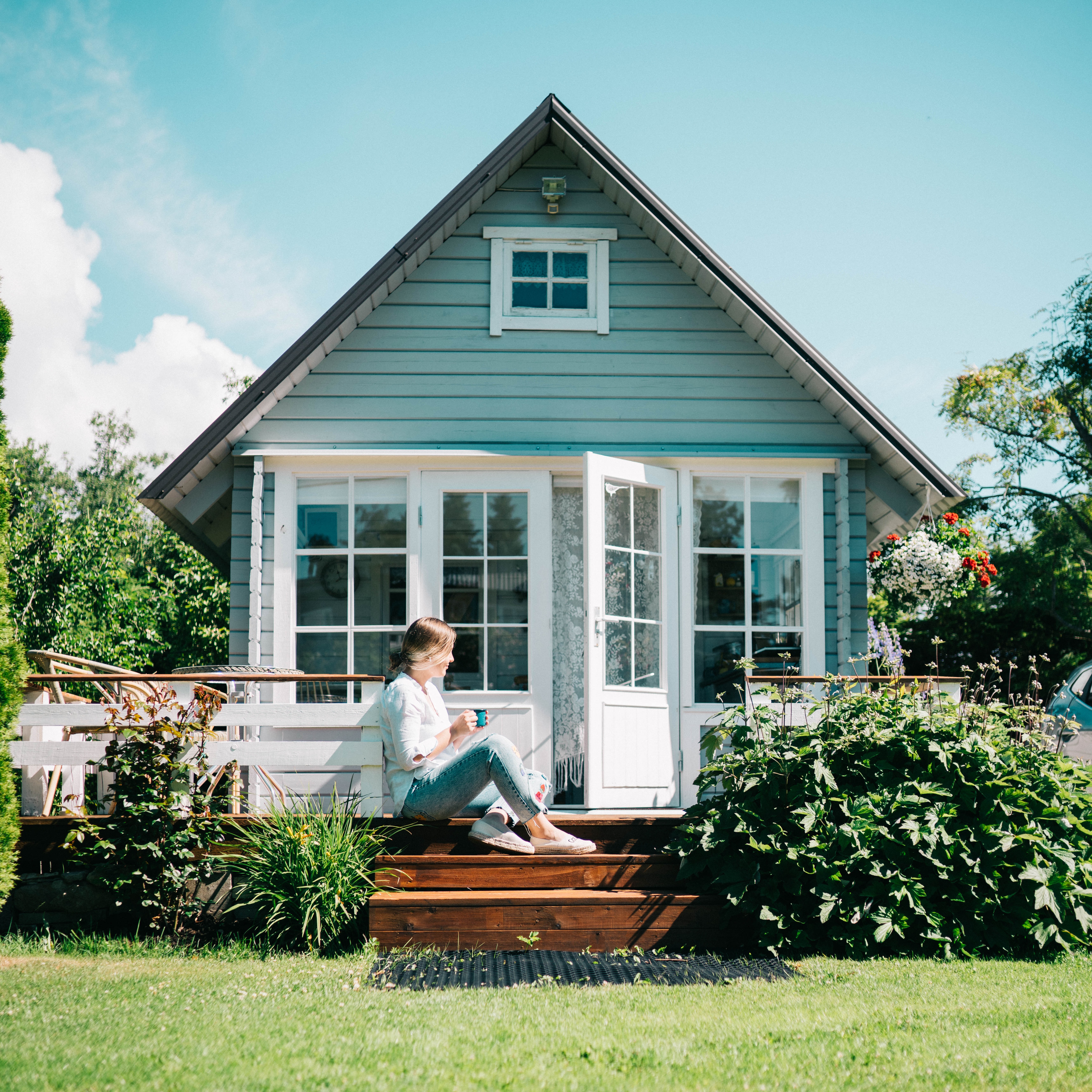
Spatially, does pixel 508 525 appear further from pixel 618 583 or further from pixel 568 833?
pixel 568 833

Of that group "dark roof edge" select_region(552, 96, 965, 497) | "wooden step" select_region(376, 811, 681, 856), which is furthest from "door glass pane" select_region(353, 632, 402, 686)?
"dark roof edge" select_region(552, 96, 965, 497)

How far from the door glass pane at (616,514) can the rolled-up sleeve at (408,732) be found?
6.26 feet

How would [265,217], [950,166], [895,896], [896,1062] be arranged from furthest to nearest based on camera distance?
[265,217] < [950,166] < [895,896] < [896,1062]

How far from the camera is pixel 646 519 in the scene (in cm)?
647

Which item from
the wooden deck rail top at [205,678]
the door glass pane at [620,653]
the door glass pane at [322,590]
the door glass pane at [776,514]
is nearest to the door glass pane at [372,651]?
the door glass pane at [322,590]

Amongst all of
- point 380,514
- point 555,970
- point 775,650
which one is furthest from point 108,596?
point 555,970

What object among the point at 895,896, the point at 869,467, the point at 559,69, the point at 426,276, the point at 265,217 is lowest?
the point at 895,896

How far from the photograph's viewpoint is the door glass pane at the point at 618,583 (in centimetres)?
622

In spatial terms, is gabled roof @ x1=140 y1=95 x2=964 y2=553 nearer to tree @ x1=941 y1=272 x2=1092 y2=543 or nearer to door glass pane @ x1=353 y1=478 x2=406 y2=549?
door glass pane @ x1=353 y1=478 x2=406 y2=549

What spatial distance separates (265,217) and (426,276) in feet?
20.9

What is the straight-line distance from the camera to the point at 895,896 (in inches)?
164

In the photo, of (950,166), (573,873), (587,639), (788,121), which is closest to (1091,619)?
(950,166)

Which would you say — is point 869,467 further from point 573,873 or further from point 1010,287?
point 1010,287

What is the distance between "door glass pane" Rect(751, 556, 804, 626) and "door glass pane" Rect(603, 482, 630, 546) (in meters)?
0.89
